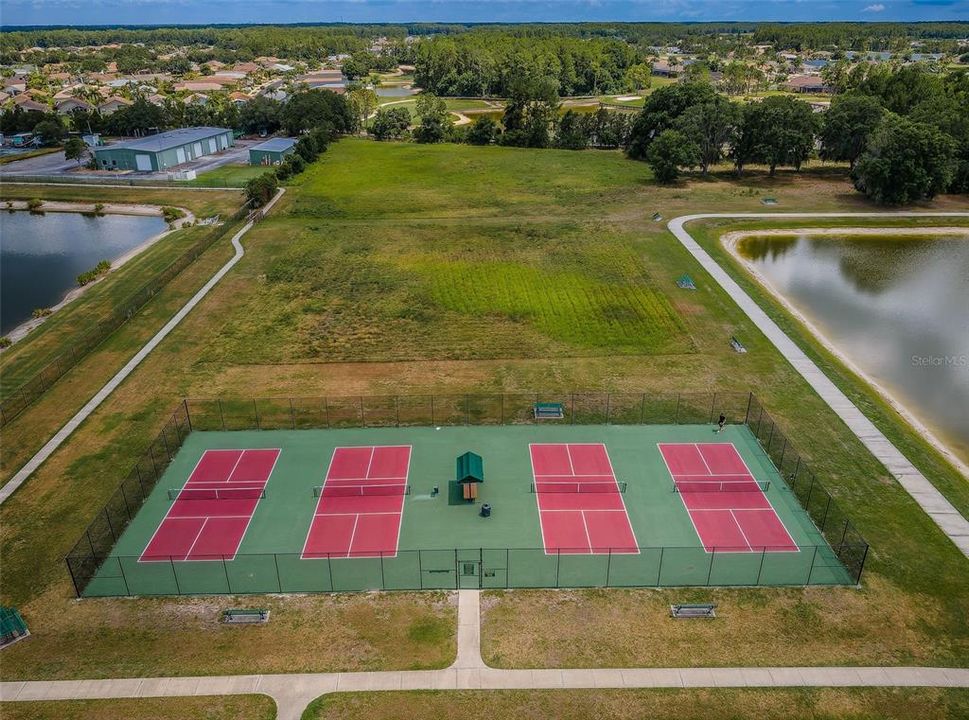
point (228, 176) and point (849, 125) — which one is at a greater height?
point (849, 125)

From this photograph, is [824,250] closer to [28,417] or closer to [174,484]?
[174,484]

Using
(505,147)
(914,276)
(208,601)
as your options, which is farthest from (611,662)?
(505,147)

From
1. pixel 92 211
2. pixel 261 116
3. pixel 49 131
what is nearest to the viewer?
pixel 92 211

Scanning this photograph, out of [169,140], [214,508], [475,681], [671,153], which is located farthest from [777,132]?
[169,140]

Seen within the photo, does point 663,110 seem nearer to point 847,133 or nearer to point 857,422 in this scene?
point 847,133

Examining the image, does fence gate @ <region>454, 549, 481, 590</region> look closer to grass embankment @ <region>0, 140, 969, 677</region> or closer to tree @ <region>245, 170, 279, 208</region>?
grass embankment @ <region>0, 140, 969, 677</region>

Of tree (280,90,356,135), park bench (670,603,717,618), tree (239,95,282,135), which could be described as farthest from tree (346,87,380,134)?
park bench (670,603,717,618)
